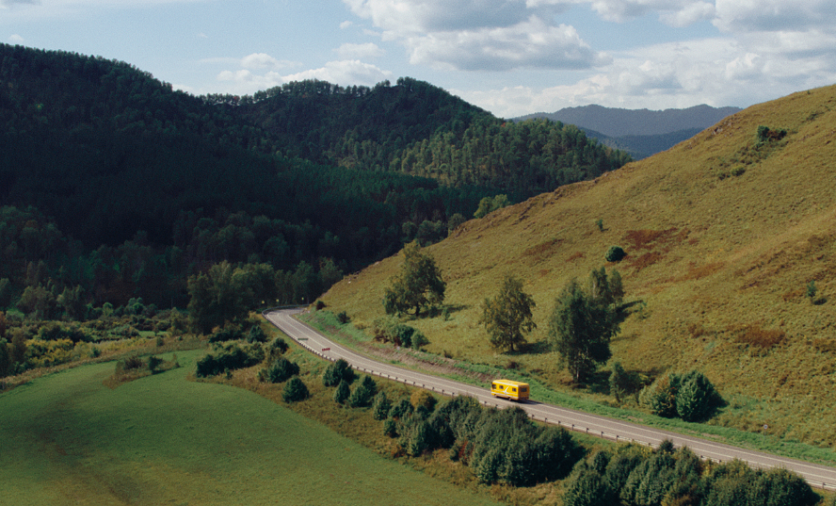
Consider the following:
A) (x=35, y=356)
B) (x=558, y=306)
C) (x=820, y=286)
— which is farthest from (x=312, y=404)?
(x=35, y=356)

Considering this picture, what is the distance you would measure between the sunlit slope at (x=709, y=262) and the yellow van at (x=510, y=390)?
6047 mm

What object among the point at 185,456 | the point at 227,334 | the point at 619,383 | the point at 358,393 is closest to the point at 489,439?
the point at 619,383

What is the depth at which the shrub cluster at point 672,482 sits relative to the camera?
28.3 metres

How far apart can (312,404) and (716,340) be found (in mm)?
37076

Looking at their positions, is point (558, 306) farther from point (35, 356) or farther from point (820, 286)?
point (35, 356)

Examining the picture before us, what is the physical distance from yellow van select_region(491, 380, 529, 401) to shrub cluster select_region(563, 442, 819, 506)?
11391mm

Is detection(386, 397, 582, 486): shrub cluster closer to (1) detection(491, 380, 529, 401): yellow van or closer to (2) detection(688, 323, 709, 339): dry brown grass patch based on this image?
(1) detection(491, 380, 529, 401): yellow van

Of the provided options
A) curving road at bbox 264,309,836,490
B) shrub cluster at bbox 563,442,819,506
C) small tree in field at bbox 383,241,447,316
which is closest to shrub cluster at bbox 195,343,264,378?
curving road at bbox 264,309,836,490

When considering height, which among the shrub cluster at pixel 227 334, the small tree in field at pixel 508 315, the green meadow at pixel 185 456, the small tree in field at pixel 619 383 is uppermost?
the small tree in field at pixel 508 315

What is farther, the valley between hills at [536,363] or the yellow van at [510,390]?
the yellow van at [510,390]

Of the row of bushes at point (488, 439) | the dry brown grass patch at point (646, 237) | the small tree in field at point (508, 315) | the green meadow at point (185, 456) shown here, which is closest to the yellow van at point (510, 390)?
the row of bushes at point (488, 439)

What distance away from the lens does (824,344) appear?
41.5 m

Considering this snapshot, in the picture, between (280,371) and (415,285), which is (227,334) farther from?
(415,285)

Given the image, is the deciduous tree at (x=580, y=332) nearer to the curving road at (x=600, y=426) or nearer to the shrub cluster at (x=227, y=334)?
the curving road at (x=600, y=426)
